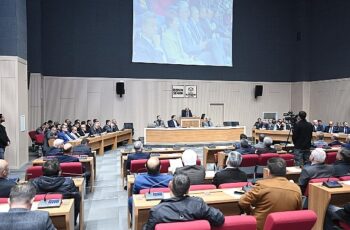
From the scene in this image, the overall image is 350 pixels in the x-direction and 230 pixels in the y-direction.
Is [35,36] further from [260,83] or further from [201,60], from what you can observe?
[260,83]

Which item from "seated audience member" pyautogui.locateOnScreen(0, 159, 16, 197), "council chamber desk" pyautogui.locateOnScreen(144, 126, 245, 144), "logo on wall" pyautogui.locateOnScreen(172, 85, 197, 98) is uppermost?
"logo on wall" pyautogui.locateOnScreen(172, 85, 197, 98)

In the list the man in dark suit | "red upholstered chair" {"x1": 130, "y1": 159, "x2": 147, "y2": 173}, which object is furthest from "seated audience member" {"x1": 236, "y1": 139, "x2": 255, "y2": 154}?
the man in dark suit

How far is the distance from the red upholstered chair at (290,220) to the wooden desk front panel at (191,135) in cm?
989

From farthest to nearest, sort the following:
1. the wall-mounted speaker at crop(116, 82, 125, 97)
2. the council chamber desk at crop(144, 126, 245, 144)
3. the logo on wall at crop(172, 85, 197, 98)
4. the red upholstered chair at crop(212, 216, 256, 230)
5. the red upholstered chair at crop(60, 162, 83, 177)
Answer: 1. the logo on wall at crop(172, 85, 197, 98)
2. the wall-mounted speaker at crop(116, 82, 125, 97)
3. the council chamber desk at crop(144, 126, 245, 144)
4. the red upholstered chair at crop(60, 162, 83, 177)
5. the red upholstered chair at crop(212, 216, 256, 230)

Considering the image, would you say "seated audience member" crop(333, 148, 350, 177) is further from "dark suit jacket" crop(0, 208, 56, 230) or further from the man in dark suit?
the man in dark suit

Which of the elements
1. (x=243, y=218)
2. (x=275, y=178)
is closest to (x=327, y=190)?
(x=275, y=178)

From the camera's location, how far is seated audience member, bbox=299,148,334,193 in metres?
3.88

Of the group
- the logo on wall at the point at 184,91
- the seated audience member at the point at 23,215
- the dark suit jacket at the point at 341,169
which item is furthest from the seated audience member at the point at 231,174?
the logo on wall at the point at 184,91

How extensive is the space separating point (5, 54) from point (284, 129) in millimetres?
11058

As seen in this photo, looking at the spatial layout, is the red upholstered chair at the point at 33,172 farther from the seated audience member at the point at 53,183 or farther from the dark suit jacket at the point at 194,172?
the dark suit jacket at the point at 194,172

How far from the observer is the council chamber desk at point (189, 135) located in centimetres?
1212

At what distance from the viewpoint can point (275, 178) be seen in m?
2.89

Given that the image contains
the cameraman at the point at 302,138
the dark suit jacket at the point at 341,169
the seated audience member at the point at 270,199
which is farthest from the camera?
the cameraman at the point at 302,138

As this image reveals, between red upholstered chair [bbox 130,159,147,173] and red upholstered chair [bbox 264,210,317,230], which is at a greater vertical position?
red upholstered chair [bbox 264,210,317,230]
